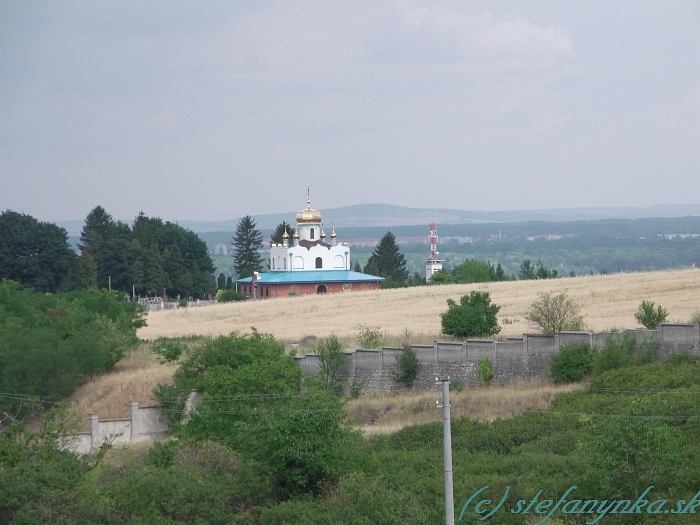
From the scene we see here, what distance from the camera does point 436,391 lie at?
41406mm

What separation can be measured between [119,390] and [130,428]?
6.04m

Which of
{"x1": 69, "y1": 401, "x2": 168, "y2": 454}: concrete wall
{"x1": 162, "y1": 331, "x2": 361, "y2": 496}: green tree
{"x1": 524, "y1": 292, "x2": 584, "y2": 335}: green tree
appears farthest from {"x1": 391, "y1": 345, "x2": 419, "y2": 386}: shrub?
{"x1": 69, "y1": 401, "x2": 168, "y2": 454}: concrete wall

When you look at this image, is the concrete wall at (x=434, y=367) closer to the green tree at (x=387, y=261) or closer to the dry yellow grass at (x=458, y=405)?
the dry yellow grass at (x=458, y=405)

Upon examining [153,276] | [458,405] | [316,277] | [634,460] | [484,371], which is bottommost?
[634,460]

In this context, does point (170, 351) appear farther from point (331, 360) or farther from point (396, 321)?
point (396, 321)

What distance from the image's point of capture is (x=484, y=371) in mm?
41344

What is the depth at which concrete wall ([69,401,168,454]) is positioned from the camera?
135 feet

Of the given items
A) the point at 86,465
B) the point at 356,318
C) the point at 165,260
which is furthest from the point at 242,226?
the point at 86,465

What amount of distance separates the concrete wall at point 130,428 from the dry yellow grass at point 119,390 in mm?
1121

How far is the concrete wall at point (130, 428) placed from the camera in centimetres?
4106

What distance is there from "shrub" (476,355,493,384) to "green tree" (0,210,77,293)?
78497mm

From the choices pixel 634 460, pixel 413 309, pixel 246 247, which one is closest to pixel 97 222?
pixel 246 247

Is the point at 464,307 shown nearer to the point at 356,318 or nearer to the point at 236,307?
the point at 356,318

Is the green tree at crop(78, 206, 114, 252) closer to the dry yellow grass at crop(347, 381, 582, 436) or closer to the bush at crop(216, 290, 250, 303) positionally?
the bush at crop(216, 290, 250, 303)
